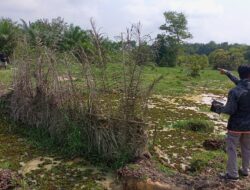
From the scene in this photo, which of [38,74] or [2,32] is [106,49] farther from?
[2,32]

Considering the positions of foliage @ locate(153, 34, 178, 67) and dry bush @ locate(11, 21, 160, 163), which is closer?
dry bush @ locate(11, 21, 160, 163)

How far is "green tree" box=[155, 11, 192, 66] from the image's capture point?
151ft

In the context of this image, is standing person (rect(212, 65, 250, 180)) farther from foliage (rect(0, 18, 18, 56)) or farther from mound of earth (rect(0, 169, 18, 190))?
foliage (rect(0, 18, 18, 56))

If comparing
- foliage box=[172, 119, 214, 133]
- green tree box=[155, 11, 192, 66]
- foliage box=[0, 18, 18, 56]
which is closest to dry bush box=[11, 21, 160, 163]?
foliage box=[172, 119, 214, 133]

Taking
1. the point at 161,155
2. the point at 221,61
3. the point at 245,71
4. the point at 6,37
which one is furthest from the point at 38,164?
the point at 221,61

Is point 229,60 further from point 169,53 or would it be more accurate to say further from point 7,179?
point 7,179

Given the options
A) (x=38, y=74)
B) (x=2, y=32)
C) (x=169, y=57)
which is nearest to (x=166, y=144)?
(x=38, y=74)

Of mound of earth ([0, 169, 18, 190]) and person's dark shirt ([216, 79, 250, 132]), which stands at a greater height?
person's dark shirt ([216, 79, 250, 132])

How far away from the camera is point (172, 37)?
158 feet

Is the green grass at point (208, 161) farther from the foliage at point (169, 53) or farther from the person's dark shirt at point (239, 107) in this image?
the foliage at point (169, 53)

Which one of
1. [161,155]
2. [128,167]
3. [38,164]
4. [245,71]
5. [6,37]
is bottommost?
[38,164]

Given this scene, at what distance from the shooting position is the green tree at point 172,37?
1813 inches

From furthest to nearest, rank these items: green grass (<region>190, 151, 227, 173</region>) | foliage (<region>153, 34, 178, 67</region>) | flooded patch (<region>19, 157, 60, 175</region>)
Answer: foliage (<region>153, 34, 178, 67</region>), flooded patch (<region>19, 157, 60, 175</region>), green grass (<region>190, 151, 227, 173</region>)

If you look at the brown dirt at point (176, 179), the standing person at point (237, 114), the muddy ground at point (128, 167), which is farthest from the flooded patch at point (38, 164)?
the standing person at point (237, 114)
